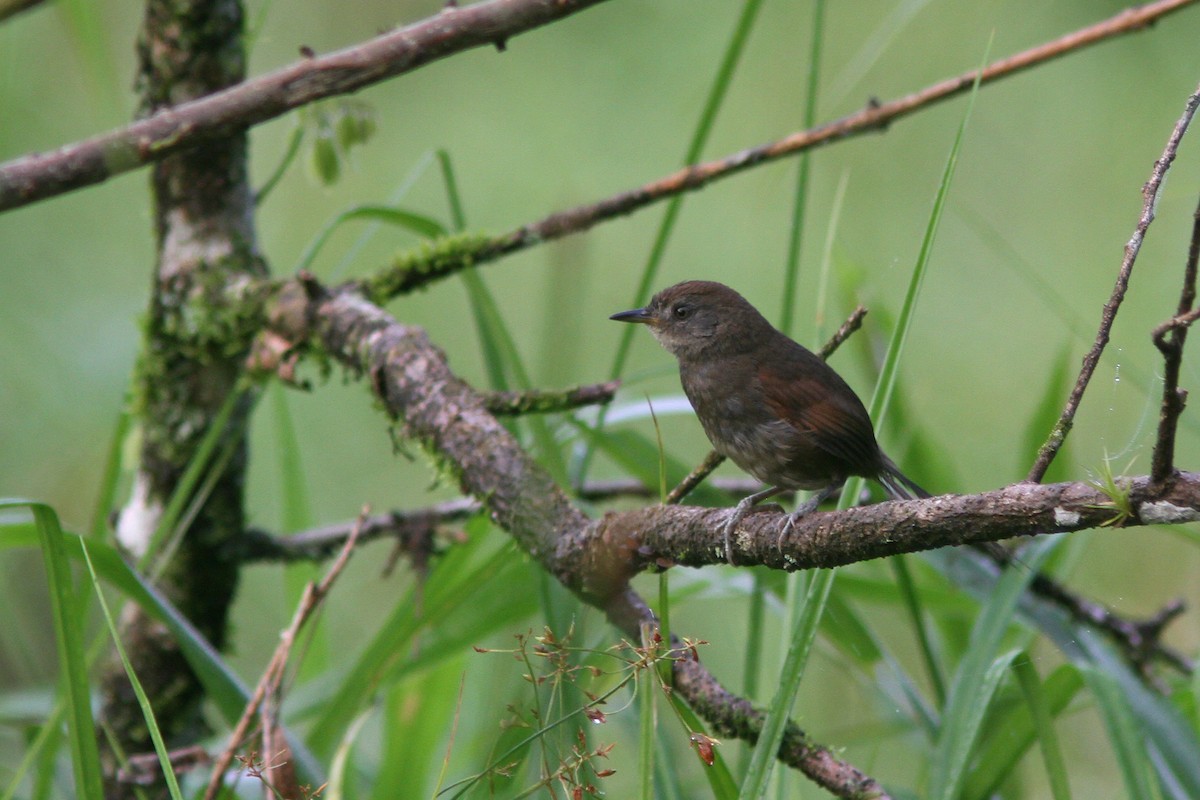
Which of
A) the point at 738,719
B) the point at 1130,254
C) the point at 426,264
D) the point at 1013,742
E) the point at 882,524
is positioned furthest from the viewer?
the point at 426,264

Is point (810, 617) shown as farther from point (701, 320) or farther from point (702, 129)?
point (701, 320)

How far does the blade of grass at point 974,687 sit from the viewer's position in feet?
5.57

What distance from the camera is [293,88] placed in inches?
85.6

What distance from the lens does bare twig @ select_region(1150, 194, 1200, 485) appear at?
1.00 meters

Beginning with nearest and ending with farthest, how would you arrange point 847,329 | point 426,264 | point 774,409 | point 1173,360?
1. point 1173,360
2. point 847,329
3. point 774,409
4. point 426,264

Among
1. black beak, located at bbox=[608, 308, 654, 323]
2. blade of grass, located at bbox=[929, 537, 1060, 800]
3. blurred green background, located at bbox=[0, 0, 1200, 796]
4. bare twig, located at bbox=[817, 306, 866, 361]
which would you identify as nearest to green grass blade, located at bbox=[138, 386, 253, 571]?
black beak, located at bbox=[608, 308, 654, 323]

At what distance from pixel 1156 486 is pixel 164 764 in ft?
3.98

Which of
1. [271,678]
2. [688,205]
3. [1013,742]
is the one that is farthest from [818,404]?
[688,205]

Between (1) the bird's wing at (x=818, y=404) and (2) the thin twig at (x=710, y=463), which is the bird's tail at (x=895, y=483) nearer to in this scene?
(1) the bird's wing at (x=818, y=404)

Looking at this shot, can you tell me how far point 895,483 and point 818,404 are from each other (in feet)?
0.80

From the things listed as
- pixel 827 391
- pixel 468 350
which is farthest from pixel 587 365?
pixel 827 391

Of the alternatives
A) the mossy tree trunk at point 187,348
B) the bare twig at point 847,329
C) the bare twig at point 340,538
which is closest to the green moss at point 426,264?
the mossy tree trunk at point 187,348

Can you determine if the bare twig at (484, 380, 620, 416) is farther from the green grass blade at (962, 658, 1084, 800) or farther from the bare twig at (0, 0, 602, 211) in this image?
the green grass blade at (962, 658, 1084, 800)

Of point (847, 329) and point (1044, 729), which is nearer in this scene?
point (1044, 729)
